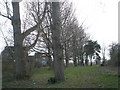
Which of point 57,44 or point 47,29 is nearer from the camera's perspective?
point 57,44

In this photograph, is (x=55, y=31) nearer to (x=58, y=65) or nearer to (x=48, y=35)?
(x=58, y=65)

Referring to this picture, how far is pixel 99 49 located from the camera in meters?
63.0

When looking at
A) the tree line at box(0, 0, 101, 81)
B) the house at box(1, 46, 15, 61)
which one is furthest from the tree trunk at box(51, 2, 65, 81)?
the house at box(1, 46, 15, 61)

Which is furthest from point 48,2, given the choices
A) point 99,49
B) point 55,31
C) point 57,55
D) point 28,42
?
point 99,49

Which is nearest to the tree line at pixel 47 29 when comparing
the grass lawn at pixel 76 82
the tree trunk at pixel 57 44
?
the tree trunk at pixel 57 44

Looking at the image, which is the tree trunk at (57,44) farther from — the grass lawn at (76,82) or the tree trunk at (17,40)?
the tree trunk at (17,40)

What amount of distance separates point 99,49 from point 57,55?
5307 centimetres

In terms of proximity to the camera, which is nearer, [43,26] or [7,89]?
[7,89]

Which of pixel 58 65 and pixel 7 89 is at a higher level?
pixel 58 65

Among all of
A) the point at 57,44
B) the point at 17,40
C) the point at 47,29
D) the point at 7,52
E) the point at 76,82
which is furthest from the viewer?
the point at 7,52

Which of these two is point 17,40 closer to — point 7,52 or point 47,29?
point 47,29

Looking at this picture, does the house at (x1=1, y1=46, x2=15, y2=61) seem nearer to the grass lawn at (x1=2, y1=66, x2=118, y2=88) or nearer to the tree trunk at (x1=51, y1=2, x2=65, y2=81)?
the grass lawn at (x1=2, y1=66, x2=118, y2=88)

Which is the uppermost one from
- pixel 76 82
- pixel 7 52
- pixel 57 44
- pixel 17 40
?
pixel 17 40

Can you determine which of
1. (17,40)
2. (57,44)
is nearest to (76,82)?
(57,44)
